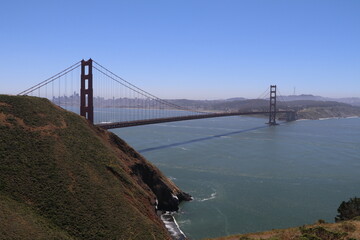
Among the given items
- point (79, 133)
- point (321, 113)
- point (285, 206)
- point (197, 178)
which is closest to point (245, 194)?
point (285, 206)

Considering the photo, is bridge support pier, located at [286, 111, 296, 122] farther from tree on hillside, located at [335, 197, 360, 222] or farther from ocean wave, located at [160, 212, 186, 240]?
ocean wave, located at [160, 212, 186, 240]

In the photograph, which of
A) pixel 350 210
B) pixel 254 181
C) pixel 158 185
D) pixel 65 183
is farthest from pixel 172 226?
pixel 254 181

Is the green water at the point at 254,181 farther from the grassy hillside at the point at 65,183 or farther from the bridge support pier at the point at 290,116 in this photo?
the bridge support pier at the point at 290,116

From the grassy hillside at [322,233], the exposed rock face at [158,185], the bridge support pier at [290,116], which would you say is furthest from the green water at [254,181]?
the bridge support pier at [290,116]

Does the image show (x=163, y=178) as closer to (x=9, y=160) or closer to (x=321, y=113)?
(x=9, y=160)

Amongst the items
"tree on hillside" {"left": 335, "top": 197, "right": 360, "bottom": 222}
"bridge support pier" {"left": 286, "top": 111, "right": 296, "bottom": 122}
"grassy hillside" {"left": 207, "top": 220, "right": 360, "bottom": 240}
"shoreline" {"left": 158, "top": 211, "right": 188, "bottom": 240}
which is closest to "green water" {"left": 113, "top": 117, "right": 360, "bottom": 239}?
"shoreline" {"left": 158, "top": 211, "right": 188, "bottom": 240}

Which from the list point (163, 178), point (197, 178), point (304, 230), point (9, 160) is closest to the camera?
point (304, 230)
